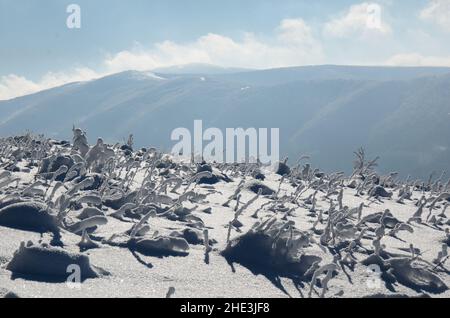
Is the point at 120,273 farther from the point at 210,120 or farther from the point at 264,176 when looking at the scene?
the point at 210,120

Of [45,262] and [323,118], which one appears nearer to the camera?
[45,262]

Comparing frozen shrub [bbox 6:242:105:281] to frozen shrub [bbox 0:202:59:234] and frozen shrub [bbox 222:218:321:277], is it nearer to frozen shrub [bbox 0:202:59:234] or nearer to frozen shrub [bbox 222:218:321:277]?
frozen shrub [bbox 0:202:59:234]

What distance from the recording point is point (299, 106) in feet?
578

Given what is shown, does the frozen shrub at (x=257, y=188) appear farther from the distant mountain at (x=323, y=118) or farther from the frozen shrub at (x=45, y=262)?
the distant mountain at (x=323, y=118)

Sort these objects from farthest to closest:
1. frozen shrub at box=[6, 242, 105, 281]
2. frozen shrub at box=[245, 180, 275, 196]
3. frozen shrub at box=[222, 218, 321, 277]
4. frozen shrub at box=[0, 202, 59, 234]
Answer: frozen shrub at box=[245, 180, 275, 196] → frozen shrub at box=[0, 202, 59, 234] → frozen shrub at box=[222, 218, 321, 277] → frozen shrub at box=[6, 242, 105, 281]

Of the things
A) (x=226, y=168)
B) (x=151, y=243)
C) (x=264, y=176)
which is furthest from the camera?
(x=226, y=168)

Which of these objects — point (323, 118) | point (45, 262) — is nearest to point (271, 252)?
point (45, 262)

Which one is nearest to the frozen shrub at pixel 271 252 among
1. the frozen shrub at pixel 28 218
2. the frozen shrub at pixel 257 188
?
the frozen shrub at pixel 28 218

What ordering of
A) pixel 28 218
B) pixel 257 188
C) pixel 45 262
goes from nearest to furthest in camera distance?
1. pixel 45 262
2. pixel 28 218
3. pixel 257 188

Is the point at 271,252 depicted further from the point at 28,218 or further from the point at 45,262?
the point at 28,218

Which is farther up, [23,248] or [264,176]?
[23,248]

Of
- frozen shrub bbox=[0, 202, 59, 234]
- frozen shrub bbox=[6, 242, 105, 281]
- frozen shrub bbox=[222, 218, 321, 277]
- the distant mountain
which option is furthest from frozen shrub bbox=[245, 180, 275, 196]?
the distant mountain

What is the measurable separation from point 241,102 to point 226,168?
558ft

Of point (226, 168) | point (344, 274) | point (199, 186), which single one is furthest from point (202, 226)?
point (226, 168)
